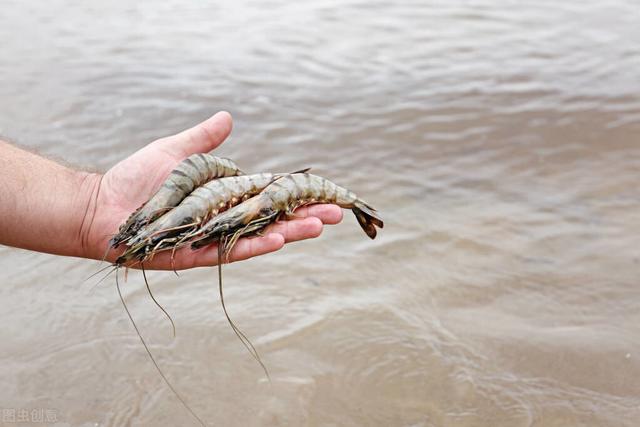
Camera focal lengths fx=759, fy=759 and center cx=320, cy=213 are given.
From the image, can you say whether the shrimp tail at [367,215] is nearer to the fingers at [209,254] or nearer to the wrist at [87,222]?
the fingers at [209,254]

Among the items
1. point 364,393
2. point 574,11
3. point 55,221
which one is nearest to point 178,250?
point 55,221

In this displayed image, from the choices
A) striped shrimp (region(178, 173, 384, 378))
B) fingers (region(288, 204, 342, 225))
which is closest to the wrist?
striped shrimp (region(178, 173, 384, 378))

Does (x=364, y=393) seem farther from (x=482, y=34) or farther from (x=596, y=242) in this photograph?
(x=482, y=34)

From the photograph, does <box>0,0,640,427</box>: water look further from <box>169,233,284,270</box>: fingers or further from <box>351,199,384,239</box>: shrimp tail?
<box>169,233,284,270</box>: fingers

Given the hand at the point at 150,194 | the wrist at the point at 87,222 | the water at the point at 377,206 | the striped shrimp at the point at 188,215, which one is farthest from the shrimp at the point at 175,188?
the water at the point at 377,206

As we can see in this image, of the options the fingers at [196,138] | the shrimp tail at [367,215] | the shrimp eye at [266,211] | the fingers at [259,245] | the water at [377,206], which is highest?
the fingers at [196,138]

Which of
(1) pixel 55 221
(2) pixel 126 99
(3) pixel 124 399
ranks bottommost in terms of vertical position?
(3) pixel 124 399

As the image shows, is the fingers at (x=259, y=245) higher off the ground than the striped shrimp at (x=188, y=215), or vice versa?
the striped shrimp at (x=188, y=215)

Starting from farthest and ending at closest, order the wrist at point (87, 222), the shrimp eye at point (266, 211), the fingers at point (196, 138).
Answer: the fingers at point (196, 138), the wrist at point (87, 222), the shrimp eye at point (266, 211)
